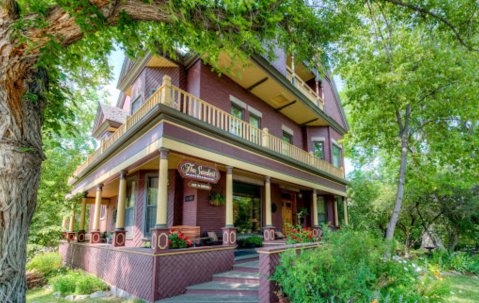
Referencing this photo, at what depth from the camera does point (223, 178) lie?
10969 millimetres

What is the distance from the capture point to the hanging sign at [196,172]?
7.25 metres

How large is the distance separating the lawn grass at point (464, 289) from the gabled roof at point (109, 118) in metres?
16.4

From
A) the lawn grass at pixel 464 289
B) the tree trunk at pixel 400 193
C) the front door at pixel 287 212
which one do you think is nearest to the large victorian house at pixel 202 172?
the front door at pixel 287 212

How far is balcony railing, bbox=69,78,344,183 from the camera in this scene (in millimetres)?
7926

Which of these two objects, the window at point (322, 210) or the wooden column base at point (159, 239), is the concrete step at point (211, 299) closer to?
the wooden column base at point (159, 239)

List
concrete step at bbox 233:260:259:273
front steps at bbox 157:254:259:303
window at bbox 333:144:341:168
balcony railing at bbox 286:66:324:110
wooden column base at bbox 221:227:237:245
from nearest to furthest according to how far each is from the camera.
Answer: front steps at bbox 157:254:259:303, concrete step at bbox 233:260:259:273, wooden column base at bbox 221:227:237:245, balcony railing at bbox 286:66:324:110, window at bbox 333:144:341:168

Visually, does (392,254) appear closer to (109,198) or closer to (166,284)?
(166,284)

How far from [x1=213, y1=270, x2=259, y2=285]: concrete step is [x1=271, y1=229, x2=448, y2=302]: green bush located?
1.91 meters

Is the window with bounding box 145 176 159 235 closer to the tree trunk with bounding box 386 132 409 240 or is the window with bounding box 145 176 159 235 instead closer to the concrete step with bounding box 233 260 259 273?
the concrete step with bounding box 233 260 259 273

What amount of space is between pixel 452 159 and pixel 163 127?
1125cm

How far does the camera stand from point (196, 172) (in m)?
7.62

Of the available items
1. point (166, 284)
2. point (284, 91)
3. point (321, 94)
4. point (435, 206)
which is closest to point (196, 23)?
point (166, 284)

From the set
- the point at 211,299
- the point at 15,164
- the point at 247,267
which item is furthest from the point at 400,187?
the point at 15,164

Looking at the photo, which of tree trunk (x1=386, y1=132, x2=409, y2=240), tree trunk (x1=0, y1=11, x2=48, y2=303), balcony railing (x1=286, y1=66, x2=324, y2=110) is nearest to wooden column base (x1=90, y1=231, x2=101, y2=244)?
tree trunk (x1=0, y1=11, x2=48, y2=303)
